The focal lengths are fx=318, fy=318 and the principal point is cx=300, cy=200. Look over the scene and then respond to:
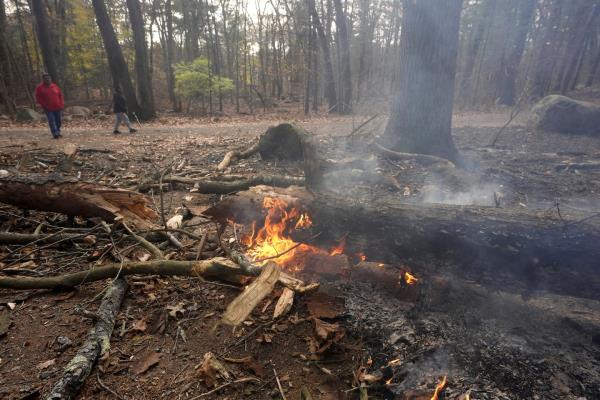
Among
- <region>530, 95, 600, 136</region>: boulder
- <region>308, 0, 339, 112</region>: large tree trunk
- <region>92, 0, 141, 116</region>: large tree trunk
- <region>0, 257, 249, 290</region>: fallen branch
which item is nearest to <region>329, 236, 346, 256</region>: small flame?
<region>0, 257, 249, 290</region>: fallen branch

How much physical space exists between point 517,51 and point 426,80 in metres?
18.1

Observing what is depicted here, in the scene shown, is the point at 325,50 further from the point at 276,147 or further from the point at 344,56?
the point at 276,147

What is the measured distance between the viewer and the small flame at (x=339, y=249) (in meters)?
3.76

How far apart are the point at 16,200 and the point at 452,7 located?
803cm

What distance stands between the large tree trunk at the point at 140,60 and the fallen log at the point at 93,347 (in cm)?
1407

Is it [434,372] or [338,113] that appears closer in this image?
[434,372]


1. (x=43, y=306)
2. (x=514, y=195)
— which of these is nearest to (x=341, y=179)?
(x=514, y=195)

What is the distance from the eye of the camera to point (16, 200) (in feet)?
13.1

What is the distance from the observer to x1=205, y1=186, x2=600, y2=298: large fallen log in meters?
2.82

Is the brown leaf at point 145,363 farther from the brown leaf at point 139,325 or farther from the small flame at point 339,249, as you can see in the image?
the small flame at point 339,249

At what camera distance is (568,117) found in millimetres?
11016

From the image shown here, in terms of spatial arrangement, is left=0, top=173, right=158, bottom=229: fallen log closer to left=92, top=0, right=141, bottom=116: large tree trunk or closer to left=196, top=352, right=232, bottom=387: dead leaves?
left=196, top=352, right=232, bottom=387: dead leaves

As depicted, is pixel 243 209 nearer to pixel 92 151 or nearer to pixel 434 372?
pixel 434 372

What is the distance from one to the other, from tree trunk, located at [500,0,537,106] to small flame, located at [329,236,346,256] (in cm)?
2236
